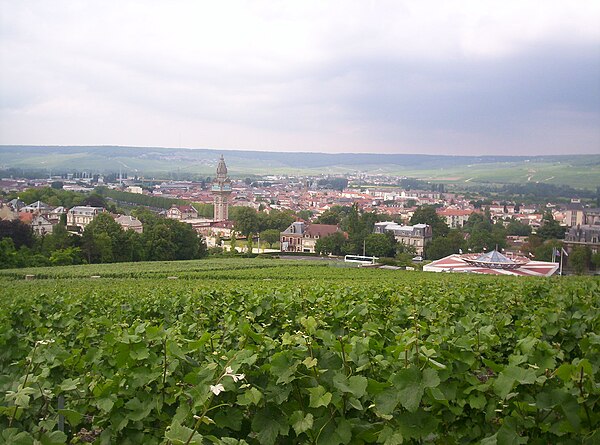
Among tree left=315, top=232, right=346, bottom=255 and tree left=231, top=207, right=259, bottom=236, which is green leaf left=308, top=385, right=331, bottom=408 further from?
tree left=231, top=207, right=259, bottom=236

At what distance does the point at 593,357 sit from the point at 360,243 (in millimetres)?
78795

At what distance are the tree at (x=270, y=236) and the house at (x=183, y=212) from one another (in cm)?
4505

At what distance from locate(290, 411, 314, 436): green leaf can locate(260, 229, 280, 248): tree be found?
320 ft

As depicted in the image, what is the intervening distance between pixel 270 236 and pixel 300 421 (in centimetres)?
9777

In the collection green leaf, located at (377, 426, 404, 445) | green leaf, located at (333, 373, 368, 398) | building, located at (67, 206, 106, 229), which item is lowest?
building, located at (67, 206, 106, 229)

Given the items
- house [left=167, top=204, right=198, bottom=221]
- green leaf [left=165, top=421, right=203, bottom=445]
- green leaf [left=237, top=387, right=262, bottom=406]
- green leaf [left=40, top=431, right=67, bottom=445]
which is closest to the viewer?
green leaf [left=165, top=421, right=203, bottom=445]

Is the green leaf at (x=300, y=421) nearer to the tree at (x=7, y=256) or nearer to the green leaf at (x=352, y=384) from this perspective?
the green leaf at (x=352, y=384)

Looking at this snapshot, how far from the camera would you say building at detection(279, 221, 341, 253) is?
9694cm

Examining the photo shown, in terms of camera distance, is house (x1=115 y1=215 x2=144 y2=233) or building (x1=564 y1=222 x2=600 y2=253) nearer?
building (x1=564 y1=222 x2=600 y2=253)

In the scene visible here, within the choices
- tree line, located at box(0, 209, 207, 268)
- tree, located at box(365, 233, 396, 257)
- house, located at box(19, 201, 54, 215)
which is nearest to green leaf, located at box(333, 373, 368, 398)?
tree line, located at box(0, 209, 207, 268)

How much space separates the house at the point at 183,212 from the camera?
143625 millimetres

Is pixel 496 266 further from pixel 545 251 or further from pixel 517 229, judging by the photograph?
pixel 517 229

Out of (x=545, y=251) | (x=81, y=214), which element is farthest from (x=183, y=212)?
(x=545, y=251)

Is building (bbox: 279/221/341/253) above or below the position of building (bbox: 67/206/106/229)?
below
